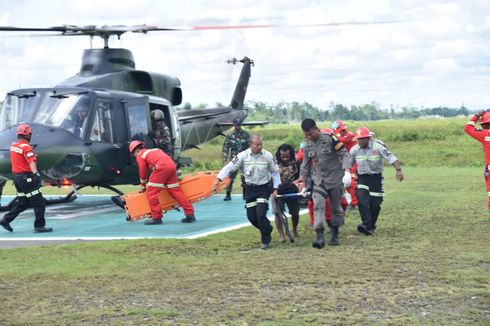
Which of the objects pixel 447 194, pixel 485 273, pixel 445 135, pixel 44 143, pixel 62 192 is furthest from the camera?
pixel 445 135

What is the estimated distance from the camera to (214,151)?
164 feet

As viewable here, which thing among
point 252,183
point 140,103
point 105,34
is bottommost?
point 252,183

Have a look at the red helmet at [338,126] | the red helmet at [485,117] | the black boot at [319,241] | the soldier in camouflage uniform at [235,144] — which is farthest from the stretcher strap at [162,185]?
the red helmet at [485,117]

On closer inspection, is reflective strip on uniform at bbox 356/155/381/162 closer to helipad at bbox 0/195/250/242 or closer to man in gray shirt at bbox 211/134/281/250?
man in gray shirt at bbox 211/134/281/250

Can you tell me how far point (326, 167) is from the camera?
40.1ft

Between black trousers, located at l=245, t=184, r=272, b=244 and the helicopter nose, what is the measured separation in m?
5.60

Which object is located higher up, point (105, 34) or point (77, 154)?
point (105, 34)

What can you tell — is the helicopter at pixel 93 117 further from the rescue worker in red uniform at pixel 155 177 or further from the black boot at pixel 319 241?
the black boot at pixel 319 241

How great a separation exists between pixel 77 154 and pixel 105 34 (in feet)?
11.8

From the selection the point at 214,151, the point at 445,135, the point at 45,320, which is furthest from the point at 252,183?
the point at 445,135

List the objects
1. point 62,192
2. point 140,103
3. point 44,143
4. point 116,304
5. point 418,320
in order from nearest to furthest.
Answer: point 418,320 → point 116,304 → point 44,143 → point 140,103 → point 62,192

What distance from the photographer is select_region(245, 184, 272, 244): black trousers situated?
12.0 meters

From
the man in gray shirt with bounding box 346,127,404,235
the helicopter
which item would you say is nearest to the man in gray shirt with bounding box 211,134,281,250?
the man in gray shirt with bounding box 346,127,404,235

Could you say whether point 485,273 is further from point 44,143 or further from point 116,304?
point 44,143
